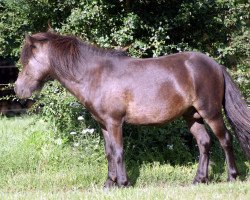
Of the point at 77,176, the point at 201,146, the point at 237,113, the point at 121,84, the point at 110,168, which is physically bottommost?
the point at 77,176

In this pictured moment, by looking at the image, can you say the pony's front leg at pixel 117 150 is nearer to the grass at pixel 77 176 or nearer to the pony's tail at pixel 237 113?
the grass at pixel 77 176

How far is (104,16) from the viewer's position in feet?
23.4

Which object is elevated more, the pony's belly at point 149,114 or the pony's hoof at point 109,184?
the pony's belly at point 149,114

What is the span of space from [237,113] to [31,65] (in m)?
2.65

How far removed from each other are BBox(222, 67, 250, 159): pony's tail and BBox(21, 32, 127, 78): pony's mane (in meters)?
1.51

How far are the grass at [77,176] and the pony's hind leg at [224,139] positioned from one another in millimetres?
213

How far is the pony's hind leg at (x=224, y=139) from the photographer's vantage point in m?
5.50

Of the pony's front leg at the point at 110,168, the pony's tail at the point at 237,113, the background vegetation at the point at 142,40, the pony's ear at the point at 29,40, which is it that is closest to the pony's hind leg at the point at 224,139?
the pony's tail at the point at 237,113

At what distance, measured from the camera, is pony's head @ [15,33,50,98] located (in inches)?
210

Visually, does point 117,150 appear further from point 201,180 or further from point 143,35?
point 143,35

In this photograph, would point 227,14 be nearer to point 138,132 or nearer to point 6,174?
point 138,132

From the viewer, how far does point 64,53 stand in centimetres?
538

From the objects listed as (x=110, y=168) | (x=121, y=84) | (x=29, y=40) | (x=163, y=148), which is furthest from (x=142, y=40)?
(x=110, y=168)

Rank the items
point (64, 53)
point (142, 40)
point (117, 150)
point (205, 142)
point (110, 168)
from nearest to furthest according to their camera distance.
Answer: point (117, 150), point (64, 53), point (110, 168), point (205, 142), point (142, 40)
